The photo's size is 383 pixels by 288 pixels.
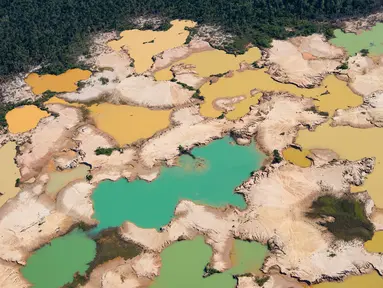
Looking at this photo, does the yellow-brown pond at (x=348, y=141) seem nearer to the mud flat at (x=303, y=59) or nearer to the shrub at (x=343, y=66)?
the mud flat at (x=303, y=59)

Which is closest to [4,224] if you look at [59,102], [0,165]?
[0,165]

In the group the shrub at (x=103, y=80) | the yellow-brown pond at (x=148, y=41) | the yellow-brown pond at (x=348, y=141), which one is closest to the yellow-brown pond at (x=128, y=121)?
the shrub at (x=103, y=80)

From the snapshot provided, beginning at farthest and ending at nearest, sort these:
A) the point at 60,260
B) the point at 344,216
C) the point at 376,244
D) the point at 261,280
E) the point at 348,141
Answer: the point at 348,141, the point at 344,216, the point at 60,260, the point at 376,244, the point at 261,280

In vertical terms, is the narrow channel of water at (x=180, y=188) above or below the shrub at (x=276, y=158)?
below

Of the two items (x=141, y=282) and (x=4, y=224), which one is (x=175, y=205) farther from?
(x=4, y=224)

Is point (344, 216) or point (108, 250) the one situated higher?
point (344, 216)

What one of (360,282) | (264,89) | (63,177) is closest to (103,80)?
(63,177)

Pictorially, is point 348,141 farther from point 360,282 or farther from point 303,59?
point 360,282
